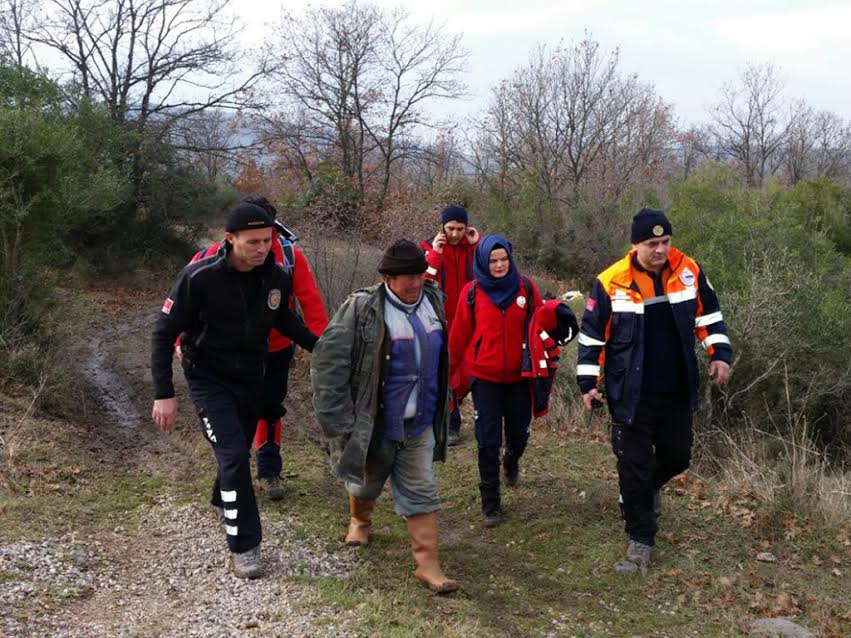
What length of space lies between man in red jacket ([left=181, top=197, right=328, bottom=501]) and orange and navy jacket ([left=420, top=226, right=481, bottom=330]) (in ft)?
5.26

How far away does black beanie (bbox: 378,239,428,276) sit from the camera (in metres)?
4.32

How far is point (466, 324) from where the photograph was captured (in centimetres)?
561

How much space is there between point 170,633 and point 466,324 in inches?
109

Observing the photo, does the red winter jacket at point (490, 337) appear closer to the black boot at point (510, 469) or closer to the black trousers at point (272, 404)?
the black boot at point (510, 469)

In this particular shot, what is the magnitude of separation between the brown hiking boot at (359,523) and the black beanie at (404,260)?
1608 millimetres

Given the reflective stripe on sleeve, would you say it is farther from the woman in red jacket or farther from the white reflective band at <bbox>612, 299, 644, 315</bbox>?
the woman in red jacket

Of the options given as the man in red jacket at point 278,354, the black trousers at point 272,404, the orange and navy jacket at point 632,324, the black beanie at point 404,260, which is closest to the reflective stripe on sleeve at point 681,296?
the orange and navy jacket at point 632,324

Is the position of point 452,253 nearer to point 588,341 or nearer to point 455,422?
point 455,422

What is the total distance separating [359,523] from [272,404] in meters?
1.10

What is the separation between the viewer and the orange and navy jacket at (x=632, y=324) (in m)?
4.77

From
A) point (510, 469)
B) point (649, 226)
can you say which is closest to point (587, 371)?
point (649, 226)

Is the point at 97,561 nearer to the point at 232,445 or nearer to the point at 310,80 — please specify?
the point at 232,445

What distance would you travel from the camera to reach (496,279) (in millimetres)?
5457

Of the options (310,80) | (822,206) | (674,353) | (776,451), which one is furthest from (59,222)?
(310,80)
